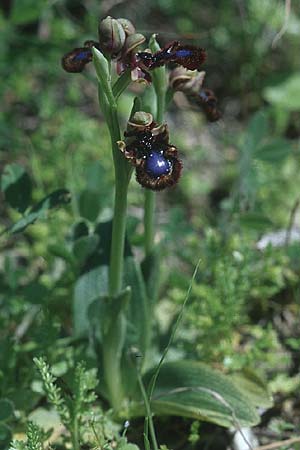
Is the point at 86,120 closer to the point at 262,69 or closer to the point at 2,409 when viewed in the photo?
the point at 262,69

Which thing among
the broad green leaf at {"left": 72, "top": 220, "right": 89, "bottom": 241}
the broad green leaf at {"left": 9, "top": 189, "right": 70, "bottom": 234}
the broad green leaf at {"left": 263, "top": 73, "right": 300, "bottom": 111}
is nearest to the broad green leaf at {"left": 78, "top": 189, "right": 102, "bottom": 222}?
the broad green leaf at {"left": 72, "top": 220, "right": 89, "bottom": 241}

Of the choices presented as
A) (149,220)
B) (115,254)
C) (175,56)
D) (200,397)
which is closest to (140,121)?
(175,56)

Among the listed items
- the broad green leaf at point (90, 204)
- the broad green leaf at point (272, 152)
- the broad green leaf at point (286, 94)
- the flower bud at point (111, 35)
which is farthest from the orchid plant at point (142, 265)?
the broad green leaf at point (286, 94)

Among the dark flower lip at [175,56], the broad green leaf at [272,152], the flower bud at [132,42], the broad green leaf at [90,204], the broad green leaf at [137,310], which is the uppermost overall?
the flower bud at [132,42]

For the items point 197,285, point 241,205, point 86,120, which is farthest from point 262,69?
point 197,285

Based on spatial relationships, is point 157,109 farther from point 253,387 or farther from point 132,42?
point 253,387

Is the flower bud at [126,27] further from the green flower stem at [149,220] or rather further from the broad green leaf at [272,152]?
the broad green leaf at [272,152]
